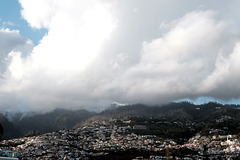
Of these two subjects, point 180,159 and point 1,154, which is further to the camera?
point 180,159

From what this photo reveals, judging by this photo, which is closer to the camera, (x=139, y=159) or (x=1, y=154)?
(x=1, y=154)

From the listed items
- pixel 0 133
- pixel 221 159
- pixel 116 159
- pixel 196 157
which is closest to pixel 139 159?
pixel 116 159

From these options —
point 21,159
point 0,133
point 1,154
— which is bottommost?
point 21,159

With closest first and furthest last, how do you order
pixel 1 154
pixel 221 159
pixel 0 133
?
pixel 1 154
pixel 0 133
pixel 221 159

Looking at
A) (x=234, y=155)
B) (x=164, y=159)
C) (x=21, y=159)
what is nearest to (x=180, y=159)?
(x=164, y=159)

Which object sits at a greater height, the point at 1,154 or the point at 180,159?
the point at 1,154

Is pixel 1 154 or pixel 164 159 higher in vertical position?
pixel 1 154

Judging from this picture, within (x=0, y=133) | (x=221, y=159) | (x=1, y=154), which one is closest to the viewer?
(x=1, y=154)

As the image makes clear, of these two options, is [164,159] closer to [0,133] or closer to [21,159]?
[21,159]

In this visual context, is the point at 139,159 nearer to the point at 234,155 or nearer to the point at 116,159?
the point at 116,159
